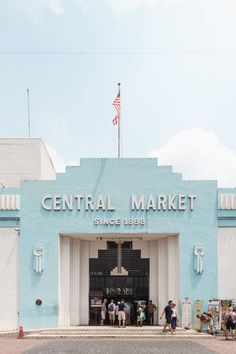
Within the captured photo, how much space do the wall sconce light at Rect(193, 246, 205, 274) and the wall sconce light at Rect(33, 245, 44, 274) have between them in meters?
7.98

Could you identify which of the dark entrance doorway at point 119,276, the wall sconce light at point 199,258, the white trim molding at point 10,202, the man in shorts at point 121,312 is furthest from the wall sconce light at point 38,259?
the wall sconce light at point 199,258

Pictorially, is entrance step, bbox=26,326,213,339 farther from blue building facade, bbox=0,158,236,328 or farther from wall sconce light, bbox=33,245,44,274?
wall sconce light, bbox=33,245,44,274

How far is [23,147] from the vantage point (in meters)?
43.1

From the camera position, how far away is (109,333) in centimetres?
3216

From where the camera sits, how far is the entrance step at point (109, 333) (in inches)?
1234

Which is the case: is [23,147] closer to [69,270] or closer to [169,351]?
[69,270]

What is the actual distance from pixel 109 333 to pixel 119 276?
644 centimetres

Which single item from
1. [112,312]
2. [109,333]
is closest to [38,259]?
[112,312]

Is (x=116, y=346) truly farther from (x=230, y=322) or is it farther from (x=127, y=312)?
(x=127, y=312)

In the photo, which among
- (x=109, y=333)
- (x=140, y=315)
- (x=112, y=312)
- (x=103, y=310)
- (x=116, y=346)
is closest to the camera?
(x=116, y=346)

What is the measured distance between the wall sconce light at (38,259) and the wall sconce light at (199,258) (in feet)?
26.2

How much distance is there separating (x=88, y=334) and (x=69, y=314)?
437 centimetres

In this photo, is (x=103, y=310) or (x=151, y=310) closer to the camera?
(x=151, y=310)

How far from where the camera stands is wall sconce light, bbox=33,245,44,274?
1368 inches
